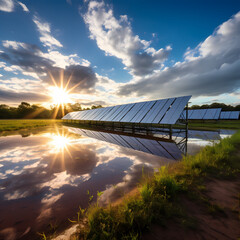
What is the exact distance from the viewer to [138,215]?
5.92ft

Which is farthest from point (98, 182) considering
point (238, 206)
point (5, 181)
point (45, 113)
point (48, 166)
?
point (45, 113)

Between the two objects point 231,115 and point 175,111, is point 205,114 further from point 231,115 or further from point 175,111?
point 175,111

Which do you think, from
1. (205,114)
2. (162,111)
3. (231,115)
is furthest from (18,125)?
(231,115)

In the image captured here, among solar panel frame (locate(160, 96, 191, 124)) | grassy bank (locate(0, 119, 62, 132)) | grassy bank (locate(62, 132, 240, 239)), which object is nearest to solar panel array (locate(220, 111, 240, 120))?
solar panel frame (locate(160, 96, 191, 124))

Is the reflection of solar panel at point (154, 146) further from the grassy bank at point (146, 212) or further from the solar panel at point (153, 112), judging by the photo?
the solar panel at point (153, 112)

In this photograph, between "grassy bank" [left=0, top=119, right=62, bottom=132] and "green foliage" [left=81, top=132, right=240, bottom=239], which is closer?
"green foliage" [left=81, top=132, right=240, bottom=239]

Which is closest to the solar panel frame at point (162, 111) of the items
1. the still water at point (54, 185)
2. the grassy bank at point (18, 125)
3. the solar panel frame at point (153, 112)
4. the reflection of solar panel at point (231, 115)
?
the solar panel frame at point (153, 112)

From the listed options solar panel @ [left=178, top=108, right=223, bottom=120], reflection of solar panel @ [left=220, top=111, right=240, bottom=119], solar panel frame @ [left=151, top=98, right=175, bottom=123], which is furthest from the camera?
reflection of solar panel @ [left=220, top=111, right=240, bottom=119]

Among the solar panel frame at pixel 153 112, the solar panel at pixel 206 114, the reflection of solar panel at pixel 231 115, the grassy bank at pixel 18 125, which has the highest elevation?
the reflection of solar panel at pixel 231 115

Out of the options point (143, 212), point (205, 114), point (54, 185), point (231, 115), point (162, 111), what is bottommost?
point (54, 185)

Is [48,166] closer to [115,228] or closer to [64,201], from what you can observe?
[64,201]

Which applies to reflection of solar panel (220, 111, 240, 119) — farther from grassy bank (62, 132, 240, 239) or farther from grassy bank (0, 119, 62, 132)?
grassy bank (0, 119, 62, 132)

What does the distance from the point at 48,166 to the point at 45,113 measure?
80506 mm

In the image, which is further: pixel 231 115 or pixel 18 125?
pixel 231 115
